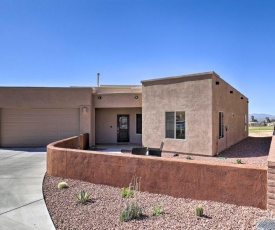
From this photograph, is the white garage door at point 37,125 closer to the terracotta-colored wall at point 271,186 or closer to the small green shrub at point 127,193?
the small green shrub at point 127,193

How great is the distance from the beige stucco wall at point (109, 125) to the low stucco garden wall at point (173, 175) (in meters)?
11.1

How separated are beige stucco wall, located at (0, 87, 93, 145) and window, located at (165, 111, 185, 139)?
605 centimetres

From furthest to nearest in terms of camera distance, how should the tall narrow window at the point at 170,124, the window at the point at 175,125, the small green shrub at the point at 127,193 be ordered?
the tall narrow window at the point at 170,124 < the window at the point at 175,125 < the small green shrub at the point at 127,193

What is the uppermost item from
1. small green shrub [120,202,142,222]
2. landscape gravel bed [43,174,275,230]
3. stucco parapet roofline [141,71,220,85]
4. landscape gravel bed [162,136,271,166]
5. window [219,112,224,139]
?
stucco parapet roofline [141,71,220,85]

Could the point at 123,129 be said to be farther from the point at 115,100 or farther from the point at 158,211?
the point at 158,211

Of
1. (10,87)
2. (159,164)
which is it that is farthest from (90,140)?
(159,164)

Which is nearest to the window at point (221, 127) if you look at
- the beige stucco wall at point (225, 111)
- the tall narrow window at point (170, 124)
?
the beige stucco wall at point (225, 111)

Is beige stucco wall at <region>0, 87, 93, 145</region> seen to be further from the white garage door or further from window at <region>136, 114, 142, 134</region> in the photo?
window at <region>136, 114, 142, 134</region>

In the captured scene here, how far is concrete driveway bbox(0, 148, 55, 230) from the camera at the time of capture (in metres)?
4.72

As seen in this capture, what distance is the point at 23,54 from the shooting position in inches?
677

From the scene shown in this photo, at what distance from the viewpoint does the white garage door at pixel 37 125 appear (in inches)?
687

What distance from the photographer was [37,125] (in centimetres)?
1756

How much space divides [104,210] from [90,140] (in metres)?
12.3

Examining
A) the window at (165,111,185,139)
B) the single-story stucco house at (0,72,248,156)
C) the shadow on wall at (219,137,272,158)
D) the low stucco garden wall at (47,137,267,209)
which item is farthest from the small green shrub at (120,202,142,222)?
the shadow on wall at (219,137,272,158)
